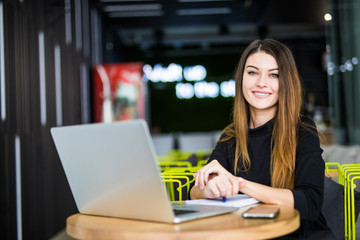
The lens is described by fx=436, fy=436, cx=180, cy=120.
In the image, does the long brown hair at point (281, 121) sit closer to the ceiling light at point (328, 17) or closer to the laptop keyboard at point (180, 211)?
the laptop keyboard at point (180, 211)

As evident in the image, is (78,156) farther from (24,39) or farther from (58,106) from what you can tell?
(58,106)

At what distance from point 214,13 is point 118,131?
7.48 m

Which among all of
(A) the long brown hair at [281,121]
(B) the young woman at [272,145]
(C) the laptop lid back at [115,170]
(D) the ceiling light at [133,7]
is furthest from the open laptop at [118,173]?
(D) the ceiling light at [133,7]

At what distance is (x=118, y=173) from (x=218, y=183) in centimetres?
39

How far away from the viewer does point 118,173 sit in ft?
3.95

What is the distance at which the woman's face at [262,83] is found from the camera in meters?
1.80

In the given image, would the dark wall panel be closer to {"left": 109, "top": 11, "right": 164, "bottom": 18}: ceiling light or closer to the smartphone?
{"left": 109, "top": 11, "right": 164, "bottom": 18}: ceiling light

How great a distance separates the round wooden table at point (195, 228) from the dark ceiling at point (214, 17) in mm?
4929

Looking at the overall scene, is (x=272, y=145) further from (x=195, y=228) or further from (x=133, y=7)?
(x=133, y=7)

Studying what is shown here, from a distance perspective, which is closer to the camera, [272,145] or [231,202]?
[231,202]

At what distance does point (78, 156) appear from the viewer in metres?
1.32

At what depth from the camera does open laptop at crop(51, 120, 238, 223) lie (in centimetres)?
111

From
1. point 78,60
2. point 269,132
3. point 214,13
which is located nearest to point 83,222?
point 269,132

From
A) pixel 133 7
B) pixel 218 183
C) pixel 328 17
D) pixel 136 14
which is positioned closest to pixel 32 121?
pixel 218 183
